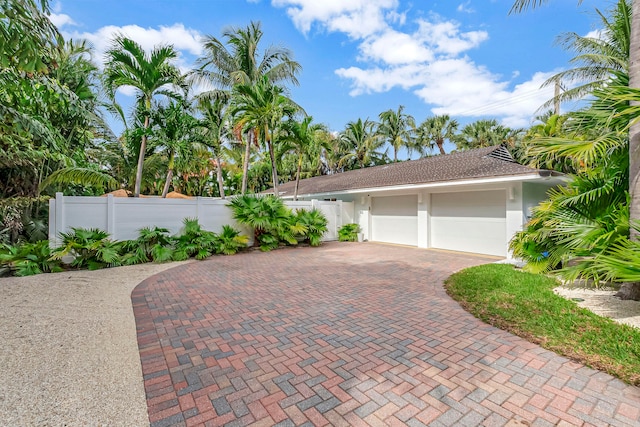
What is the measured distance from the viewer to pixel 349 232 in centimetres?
1405

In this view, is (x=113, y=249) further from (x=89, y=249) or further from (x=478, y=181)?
(x=478, y=181)

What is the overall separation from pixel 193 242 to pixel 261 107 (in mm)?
5437

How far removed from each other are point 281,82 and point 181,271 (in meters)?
10.7

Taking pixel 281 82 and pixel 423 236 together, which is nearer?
pixel 423 236

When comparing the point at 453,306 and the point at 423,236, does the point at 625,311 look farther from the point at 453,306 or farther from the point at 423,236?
the point at 423,236

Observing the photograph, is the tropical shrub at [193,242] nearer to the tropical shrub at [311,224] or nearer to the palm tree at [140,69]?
the palm tree at [140,69]

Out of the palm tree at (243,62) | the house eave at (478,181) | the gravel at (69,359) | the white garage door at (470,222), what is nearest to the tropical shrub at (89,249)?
the gravel at (69,359)

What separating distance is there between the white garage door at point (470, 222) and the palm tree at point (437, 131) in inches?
748

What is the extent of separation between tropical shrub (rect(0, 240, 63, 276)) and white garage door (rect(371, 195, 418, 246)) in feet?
37.1

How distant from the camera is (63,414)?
7.27 feet

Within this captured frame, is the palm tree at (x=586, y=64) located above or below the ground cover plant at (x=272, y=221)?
above

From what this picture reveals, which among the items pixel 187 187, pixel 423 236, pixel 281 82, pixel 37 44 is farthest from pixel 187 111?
pixel 187 187

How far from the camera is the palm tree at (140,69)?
28.3ft

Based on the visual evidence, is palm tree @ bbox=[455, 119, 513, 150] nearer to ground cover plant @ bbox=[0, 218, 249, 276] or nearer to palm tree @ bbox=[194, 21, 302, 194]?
palm tree @ bbox=[194, 21, 302, 194]
